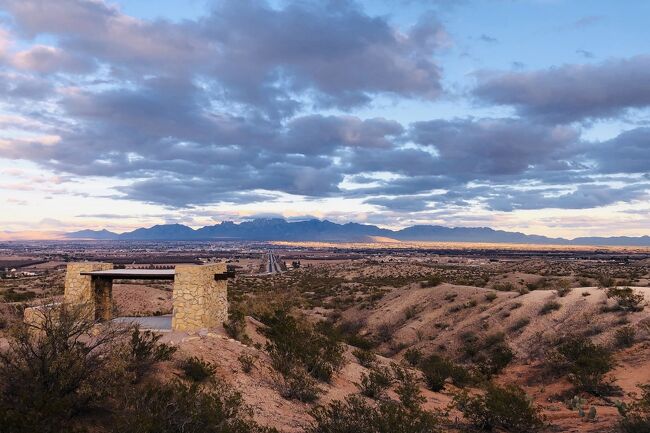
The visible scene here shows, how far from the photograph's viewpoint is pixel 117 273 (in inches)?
758

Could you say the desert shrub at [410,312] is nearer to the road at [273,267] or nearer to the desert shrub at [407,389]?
the desert shrub at [407,389]

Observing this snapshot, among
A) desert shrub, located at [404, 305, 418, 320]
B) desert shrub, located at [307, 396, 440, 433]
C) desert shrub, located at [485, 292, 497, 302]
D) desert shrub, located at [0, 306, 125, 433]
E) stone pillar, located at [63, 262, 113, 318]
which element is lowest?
desert shrub, located at [404, 305, 418, 320]

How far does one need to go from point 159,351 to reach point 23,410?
556cm

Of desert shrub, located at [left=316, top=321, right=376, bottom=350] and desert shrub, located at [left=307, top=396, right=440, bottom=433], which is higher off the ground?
desert shrub, located at [left=307, top=396, right=440, bottom=433]

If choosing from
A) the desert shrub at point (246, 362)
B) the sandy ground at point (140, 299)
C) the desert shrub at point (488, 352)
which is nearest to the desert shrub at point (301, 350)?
the desert shrub at point (246, 362)

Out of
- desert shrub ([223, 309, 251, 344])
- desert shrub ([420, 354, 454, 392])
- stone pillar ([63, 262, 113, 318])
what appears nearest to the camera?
desert shrub ([223, 309, 251, 344])

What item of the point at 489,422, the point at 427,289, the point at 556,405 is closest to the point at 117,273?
the point at 489,422

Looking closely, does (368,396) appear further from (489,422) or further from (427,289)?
(427,289)

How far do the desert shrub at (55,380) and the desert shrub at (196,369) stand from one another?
2602mm

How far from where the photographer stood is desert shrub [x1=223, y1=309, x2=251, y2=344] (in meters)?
18.3

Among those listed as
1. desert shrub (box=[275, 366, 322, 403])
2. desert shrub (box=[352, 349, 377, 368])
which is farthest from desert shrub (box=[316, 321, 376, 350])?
desert shrub (box=[275, 366, 322, 403])

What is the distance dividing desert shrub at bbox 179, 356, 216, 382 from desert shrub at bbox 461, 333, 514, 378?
1390 centimetres

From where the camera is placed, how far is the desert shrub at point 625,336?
20.8m

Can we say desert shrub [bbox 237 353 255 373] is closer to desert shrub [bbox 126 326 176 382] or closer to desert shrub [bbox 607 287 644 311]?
desert shrub [bbox 126 326 176 382]
